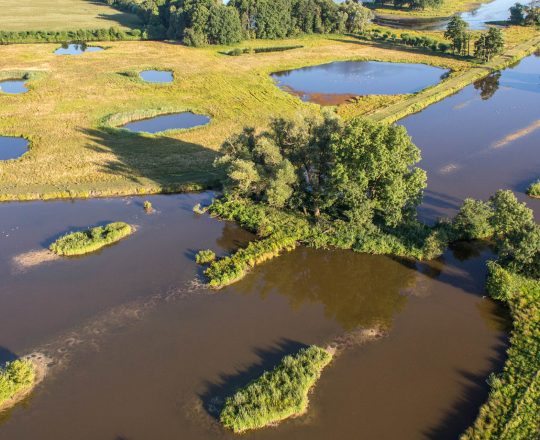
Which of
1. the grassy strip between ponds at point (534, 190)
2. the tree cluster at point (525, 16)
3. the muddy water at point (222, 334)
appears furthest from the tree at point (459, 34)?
the muddy water at point (222, 334)

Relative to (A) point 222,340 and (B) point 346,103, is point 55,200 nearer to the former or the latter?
(A) point 222,340

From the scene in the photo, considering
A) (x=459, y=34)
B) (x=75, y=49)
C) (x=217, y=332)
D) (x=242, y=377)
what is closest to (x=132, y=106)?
(x=217, y=332)

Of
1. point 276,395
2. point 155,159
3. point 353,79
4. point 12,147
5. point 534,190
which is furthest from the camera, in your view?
point 353,79

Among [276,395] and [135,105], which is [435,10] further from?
[276,395]

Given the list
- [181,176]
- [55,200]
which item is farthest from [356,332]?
[55,200]

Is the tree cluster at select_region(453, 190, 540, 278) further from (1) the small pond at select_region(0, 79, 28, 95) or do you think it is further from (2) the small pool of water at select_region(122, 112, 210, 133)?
(1) the small pond at select_region(0, 79, 28, 95)

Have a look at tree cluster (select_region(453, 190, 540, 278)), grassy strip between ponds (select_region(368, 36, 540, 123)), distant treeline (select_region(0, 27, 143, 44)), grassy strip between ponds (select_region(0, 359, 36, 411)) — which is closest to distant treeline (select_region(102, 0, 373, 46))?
distant treeline (select_region(0, 27, 143, 44))

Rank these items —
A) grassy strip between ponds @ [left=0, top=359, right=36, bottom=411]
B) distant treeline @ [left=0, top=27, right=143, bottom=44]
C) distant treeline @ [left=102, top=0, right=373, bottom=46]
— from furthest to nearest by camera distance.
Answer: distant treeline @ [left=0, top=27, right=143, bottom=44]
distant treeline @ [left=102, top=0, right=373, bottom=46]
grassy strip between ponds @ [left=0, top=359, right=36, bottom=411]
